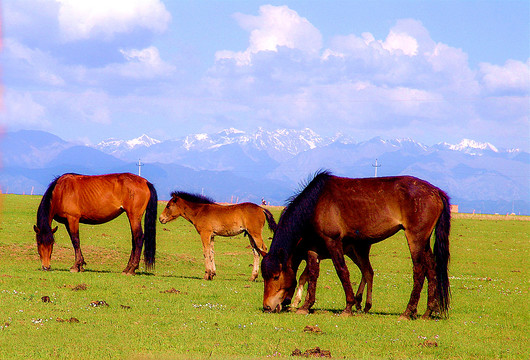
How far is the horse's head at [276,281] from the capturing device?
13688mm

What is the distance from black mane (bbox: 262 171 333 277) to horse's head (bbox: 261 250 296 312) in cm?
3

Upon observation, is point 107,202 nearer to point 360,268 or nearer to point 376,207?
point 360,268

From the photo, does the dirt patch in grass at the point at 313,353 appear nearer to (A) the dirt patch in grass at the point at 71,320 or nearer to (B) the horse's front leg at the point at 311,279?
(B) the horse's front leg at the point at 311,279

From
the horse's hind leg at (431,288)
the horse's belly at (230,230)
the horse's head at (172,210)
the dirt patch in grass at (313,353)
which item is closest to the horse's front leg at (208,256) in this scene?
the horse's belly at (230,230)

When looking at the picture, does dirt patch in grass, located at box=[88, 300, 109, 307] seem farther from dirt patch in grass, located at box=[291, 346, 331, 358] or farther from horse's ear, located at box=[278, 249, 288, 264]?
dirt patch in grass, located at box=[291, 346, 331, 358]

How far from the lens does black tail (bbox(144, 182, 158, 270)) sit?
70.7ft

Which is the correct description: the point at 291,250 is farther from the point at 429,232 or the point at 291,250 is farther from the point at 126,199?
the point at 126,199

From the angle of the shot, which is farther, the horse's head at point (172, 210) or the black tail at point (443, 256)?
the horse's head at point (172, 210)

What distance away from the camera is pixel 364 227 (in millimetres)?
13836

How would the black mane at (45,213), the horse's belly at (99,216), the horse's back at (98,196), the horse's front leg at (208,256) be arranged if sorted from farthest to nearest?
1. the horse's belly at (99,216)
2. the horse's back at (98,196)
3. the horse's front leg at (208,256)
4. the black mane at (45,213)

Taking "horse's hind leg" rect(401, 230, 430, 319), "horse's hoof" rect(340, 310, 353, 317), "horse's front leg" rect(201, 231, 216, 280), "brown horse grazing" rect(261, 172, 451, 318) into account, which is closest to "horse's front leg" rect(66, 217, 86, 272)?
"horse's front leg" rect(201, 231, 216, 280)

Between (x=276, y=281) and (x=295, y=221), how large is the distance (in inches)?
55.2

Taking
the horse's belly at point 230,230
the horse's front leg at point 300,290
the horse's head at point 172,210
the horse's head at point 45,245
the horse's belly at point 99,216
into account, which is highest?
the horse's head at point 172,210

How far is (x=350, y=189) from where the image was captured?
14.1 meters
